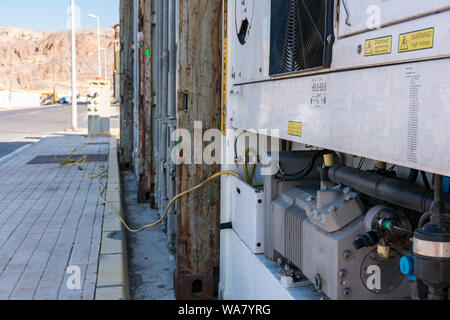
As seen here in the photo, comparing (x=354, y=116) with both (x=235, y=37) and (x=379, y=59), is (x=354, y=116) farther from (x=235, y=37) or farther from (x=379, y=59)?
(x=235, y=37)

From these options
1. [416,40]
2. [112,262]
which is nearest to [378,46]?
[416,40]

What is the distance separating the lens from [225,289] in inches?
155

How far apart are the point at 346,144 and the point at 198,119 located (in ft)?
7.13

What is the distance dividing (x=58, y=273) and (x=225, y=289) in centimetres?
143

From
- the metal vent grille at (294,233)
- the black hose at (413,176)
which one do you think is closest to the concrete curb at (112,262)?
the metal vent grille at (294,233)

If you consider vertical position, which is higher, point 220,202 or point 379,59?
point 379,59

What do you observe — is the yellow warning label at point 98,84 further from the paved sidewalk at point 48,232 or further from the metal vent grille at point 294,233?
the metal vent grille at point 294,233

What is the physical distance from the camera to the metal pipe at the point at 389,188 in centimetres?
178

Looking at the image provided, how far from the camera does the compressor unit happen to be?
4.99ft

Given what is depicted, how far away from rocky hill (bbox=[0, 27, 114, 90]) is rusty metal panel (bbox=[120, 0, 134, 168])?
102 meters

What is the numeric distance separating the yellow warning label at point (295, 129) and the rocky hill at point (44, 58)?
4370 inches

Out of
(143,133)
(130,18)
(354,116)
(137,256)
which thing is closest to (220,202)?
(137,256)

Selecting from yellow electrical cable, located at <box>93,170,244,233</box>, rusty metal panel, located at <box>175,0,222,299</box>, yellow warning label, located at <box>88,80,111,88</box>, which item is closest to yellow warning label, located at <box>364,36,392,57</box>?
yellow electrical cable, located at <box>93,170,244,233</box>

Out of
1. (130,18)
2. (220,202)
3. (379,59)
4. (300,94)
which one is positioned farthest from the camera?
(130,18)
